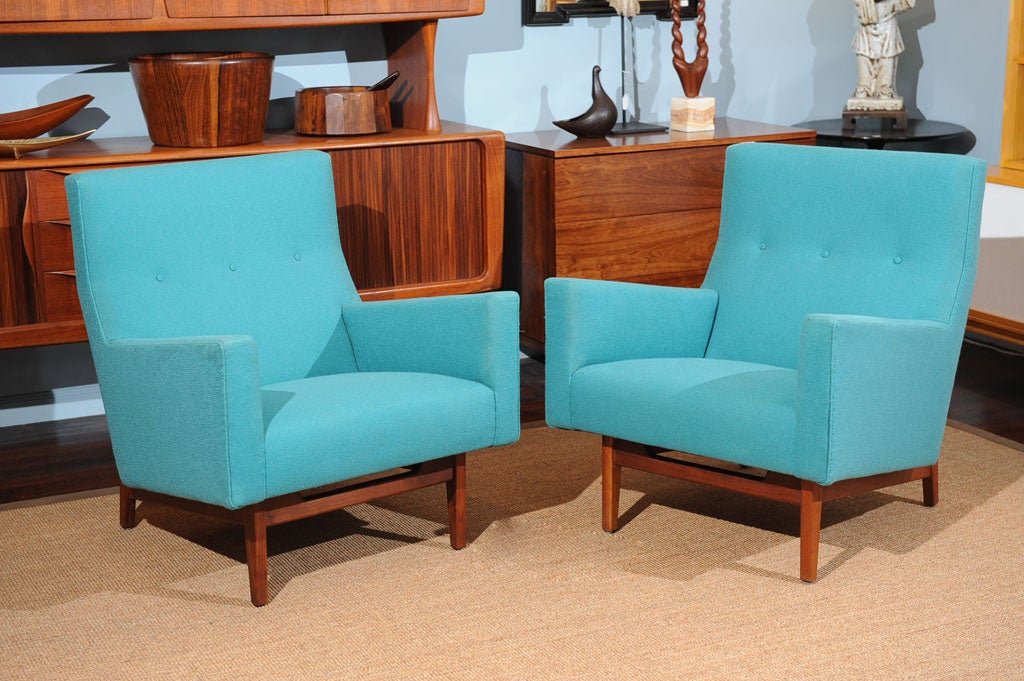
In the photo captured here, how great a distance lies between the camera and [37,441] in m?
3.38

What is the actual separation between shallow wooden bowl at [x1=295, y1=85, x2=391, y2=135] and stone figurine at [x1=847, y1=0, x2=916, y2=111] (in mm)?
1676

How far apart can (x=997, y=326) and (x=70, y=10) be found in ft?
9.02

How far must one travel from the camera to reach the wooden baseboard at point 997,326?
3.63 m

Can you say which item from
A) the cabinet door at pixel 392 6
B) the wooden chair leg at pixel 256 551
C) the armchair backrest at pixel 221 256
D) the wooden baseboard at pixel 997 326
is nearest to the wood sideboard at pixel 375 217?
the cabinet door at pixel 392 6

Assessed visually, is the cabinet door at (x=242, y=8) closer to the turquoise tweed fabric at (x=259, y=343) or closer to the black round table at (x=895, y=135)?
the turquoise tweed fabric at (x=259, y=343)

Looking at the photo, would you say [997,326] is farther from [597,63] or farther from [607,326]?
[607,326]

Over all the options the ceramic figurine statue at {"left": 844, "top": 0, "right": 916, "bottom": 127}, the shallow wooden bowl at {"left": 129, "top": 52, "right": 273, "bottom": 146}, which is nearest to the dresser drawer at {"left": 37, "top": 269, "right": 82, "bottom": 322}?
the shallow wooden bowl at {"left": 129, "top": 52, "right": 273, "bottom": 146}

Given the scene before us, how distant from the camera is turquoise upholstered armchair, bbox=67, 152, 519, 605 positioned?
2240 millimetres

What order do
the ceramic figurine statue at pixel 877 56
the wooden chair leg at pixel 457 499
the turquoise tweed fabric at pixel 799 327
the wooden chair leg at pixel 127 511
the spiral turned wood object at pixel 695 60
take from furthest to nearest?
the ceramic figurine statue at pixel 877 56, the spiral turned wood object at pixel 695 60, the wooden chair leg at pixel 127 511, the wooden chair leg at pixel 457 499, the turquoise tweed fabric at pixel 799 327

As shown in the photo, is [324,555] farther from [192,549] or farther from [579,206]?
[579,206]

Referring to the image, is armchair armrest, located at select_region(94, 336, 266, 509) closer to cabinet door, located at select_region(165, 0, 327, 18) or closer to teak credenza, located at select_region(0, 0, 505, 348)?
teak credenza, located at select_region(0, 0, 505, 348)

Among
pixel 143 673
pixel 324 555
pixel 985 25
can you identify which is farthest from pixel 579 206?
pixel 143 673

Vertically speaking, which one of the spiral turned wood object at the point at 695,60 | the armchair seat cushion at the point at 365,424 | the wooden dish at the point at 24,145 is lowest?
the armchair seat cushion at the point at 365,424

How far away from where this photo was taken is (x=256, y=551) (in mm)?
2330
